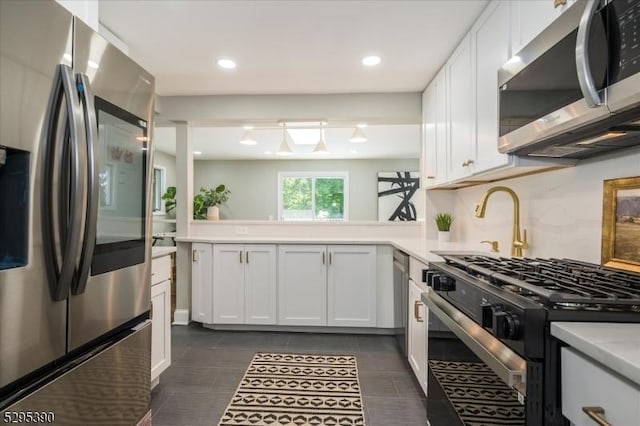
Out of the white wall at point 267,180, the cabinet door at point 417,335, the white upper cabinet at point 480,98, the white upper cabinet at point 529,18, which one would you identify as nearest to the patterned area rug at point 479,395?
the cabinet door at point 417,335

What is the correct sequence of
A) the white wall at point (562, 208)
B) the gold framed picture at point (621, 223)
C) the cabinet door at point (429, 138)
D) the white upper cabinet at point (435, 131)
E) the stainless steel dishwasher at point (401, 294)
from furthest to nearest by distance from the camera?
the cabinet door at point (429, 138) → the white upper cabinet at point (435, 131) → the stainless steel dishwasher at point (401, 294) → the white wall at point (562, 208) → the gold framed picture at point (621, 223)

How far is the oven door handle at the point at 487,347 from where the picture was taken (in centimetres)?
86

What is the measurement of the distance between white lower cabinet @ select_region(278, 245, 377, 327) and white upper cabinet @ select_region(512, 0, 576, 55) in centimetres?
208

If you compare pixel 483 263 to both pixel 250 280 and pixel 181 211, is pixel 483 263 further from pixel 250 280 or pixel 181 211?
pixel 181 211

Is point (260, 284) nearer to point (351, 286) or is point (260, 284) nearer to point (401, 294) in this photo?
point (351, 286)

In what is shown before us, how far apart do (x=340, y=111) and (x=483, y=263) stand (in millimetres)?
2373

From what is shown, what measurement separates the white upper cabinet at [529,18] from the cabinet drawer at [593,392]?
123 cm

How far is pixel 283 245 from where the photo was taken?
130 inches

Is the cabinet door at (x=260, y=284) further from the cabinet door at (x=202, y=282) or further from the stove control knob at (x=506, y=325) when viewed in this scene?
the stove control knob at (x=506, y=325)

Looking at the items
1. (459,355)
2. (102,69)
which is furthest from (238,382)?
(102,69)

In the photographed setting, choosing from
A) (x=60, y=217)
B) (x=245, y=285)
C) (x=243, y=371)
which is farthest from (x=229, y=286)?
(x=60, y=217)

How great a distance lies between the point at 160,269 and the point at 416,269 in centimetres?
170

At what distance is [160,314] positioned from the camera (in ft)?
7.13

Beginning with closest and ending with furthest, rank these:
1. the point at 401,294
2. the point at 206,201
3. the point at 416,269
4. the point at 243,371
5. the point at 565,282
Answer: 1. the point at 565,282
2. the point at 416,269
3. the point at 243,371
4. the point at 401,294
5. the point at 206,201
